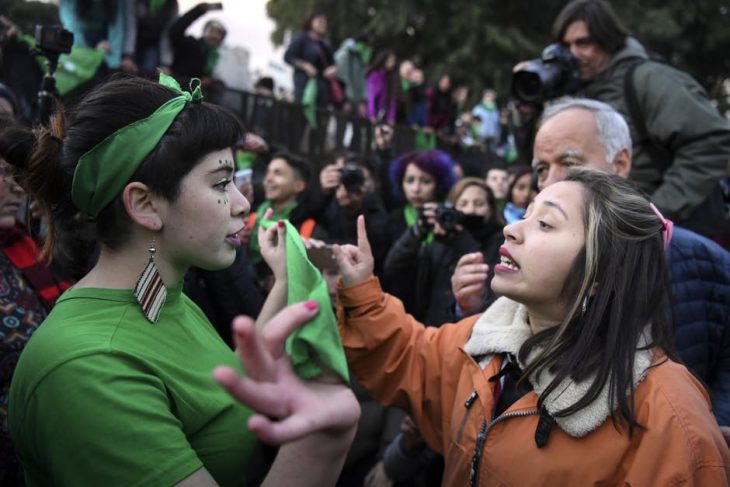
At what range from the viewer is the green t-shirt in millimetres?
1386

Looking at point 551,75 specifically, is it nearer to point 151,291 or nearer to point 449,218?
point 449,218

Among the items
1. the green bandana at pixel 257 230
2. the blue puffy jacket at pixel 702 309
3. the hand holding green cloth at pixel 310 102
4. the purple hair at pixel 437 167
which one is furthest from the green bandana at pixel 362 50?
the blue puffy jacket at pixel 702 309

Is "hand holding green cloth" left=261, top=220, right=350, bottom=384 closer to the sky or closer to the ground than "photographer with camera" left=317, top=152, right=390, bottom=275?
closer to the sky

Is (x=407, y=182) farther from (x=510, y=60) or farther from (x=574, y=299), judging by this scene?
(x=510, y=60)

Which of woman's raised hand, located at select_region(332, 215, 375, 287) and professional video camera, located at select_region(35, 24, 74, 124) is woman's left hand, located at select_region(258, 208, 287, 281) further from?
professional video camera, located at select_region(35, 24, 74, 124)

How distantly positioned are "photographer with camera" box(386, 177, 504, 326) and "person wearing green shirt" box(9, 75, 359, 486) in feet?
6.09

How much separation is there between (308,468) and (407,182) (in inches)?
145

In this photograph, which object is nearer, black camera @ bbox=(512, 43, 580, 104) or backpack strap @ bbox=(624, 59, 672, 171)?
backpack strap @ bbox=(624, 59, 672, 171)

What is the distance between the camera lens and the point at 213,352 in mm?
1776

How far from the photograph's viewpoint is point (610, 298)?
73.7 inches

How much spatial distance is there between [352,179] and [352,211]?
248mm

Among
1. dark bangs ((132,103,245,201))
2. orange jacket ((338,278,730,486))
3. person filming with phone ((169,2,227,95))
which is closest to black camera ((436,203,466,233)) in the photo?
orange jacket ((338,278,730,486))

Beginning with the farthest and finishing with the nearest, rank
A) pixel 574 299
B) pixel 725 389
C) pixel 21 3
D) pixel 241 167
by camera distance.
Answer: pixel 21 3
pixel 241 167
pixel 725 389
pixel 574 299

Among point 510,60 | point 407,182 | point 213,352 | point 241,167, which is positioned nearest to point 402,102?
point 241,167
